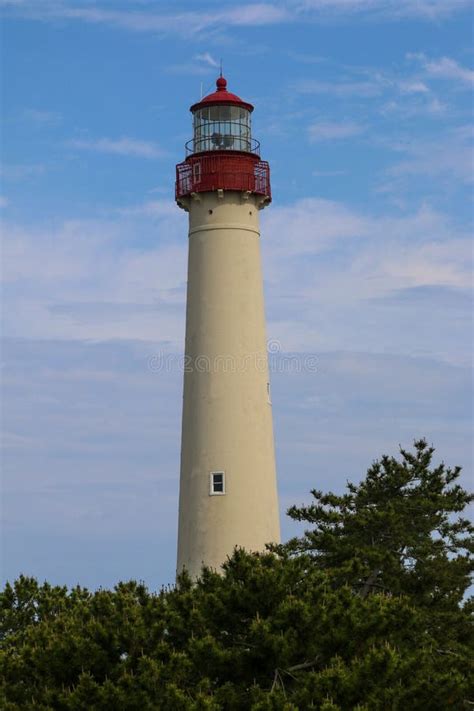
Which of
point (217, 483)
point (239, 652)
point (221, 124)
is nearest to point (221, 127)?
point (221, 124)

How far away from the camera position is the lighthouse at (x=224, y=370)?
36781 mm

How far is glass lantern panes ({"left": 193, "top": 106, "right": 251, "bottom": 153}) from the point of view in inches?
1537

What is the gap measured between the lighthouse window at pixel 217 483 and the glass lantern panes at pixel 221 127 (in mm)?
9961

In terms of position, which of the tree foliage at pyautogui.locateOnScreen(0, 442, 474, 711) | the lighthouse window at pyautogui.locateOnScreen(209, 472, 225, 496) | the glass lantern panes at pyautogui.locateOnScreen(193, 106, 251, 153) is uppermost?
the glass lantern panes at pyautogui.locateOnScreen(193, 106, 251, 153)

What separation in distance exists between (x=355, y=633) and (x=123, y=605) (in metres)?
4.85

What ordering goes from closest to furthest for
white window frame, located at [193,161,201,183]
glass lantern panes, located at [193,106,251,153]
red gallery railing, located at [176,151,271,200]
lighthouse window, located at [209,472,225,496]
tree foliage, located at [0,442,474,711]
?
tree foliage, located at [0,442,474,711] → lighthouse window, located at [209,472,225,496] → red gallery railing, located at [176,151,271,200] → white window frame, located at [193,161,201,183] → glass lantern panes, located at [193,106,251,153]

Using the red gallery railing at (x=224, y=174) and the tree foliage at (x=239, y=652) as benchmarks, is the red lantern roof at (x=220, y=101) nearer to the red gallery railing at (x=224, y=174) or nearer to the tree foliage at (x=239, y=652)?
the red gallery railing at (x=224, y=174)

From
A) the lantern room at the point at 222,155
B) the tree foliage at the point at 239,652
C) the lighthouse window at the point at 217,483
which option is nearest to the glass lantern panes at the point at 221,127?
the lantern room at the point at 222,155

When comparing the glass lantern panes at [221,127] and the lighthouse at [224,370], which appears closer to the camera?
the lighthouse at [224,370]

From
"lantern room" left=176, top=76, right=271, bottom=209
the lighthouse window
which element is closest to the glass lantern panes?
"lantern room" left=176, top=76, right=271, bottom=209

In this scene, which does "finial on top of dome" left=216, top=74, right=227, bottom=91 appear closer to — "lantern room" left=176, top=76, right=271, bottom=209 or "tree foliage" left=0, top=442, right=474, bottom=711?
"lantern room" left=176, top=76, right=271, bottom=209

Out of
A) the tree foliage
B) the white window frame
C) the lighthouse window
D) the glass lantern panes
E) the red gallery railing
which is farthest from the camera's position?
the glass lantern panes

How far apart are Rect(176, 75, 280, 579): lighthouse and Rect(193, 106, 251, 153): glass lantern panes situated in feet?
0.37

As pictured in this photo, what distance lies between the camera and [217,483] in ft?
121
